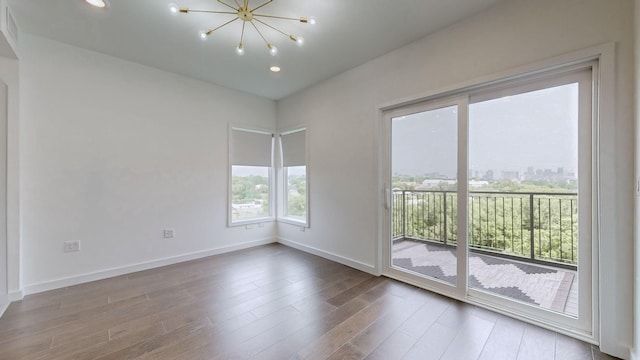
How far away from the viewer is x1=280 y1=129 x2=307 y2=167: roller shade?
461cm

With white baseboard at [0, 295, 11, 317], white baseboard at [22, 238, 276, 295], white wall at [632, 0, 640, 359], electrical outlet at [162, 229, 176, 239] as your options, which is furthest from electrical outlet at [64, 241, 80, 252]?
white wall at [632, 0, 640, 359]

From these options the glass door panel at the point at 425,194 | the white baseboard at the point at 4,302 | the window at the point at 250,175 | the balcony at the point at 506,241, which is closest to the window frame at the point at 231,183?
the window at the point at 250,175

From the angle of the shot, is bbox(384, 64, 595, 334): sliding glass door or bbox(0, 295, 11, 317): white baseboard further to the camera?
bbox(0, 295, 11, 317): white baseboard

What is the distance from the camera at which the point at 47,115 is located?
295 cm

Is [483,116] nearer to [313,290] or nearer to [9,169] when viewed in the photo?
[313,290]

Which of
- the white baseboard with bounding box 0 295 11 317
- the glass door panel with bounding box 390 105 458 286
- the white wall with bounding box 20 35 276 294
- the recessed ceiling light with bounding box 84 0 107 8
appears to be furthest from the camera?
the white wall with bounding box 20 35 276 294

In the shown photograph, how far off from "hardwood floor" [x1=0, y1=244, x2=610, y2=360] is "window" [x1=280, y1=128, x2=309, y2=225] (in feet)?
5.47

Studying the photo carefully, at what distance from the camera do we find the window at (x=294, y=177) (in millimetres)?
4613

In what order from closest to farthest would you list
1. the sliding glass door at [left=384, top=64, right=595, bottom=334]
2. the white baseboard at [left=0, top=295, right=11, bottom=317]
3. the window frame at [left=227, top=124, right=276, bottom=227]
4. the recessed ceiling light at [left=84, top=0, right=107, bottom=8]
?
the sliding glass door at [left=384, top=64, right=595, bottom=334] < the recessed ceiling light at [left=84, top=0, right=107, bottom=8] < the white baseboard at [left=0, top=295, right=11, bottom=317] < the window frame at [left=227, top=124, right=276, bottom=227]

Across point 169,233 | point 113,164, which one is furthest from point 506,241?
point 113,164

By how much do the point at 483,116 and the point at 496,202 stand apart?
2.95ft

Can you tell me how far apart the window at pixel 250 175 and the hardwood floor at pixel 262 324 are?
162 cm

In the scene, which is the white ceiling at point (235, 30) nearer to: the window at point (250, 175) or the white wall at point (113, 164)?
the white wall at point (113, 164)

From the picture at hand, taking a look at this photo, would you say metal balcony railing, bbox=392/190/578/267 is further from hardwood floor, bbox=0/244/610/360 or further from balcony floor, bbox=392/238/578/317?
hardwood floor, bbox=0/244/610/360
